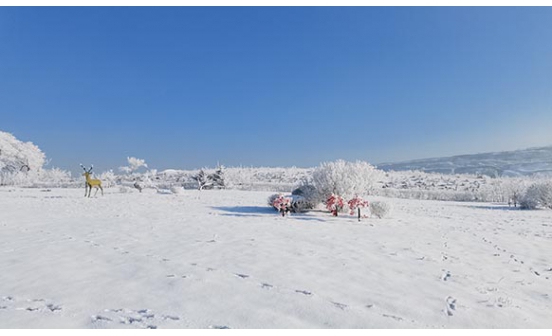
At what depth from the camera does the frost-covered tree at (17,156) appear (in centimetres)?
3778

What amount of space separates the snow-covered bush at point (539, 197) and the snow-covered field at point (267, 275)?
29.1 feet

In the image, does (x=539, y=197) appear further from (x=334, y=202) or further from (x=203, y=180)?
(x=203, y=180)

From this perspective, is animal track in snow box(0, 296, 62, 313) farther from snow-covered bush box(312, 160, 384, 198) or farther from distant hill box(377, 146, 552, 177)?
distant hill box(377, 146, 552, 177)

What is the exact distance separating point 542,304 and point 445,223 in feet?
25.9

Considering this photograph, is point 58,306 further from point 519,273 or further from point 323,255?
point 519,273

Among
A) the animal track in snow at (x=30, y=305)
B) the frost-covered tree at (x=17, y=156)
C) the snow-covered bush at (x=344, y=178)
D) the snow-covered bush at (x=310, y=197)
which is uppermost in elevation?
the frost-covered tree at (x=17, y=156)

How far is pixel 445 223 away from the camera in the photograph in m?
12.6

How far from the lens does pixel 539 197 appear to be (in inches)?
730

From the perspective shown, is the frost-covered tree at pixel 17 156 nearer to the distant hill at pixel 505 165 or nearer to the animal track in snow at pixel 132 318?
the animal track in snow at pixel 132 318

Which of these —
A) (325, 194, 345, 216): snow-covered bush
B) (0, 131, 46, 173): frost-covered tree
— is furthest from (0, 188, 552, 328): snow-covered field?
(0, 131, 46, 173): frost-covered tree

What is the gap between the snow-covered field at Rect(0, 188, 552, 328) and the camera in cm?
411

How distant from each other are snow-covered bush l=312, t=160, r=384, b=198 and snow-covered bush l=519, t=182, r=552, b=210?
9963 millimetres

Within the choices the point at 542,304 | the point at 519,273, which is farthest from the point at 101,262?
the point at 519,273

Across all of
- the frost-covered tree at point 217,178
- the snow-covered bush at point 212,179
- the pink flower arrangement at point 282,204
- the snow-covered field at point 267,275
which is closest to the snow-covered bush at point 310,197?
→ the pink flower arrangement at point 282,204
